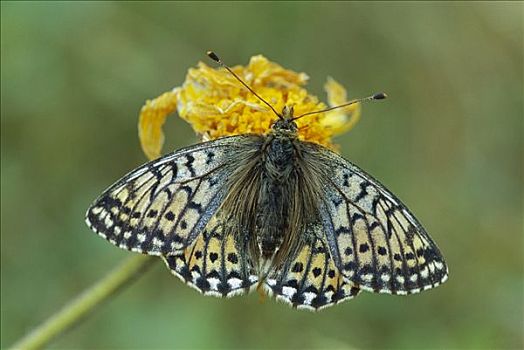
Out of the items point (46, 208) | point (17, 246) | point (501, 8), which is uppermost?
point (501, 8)

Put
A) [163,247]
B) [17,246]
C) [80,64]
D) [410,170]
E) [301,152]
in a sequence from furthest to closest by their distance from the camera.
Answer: [410,170] < [80,64] < [17,246] < [301,152] < [163,247]

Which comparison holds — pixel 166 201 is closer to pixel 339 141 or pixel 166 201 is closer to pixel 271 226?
pixel 271 226

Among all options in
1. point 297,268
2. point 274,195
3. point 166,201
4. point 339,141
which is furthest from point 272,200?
point 339,141

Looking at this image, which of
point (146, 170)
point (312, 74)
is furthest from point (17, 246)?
point (312, 74)

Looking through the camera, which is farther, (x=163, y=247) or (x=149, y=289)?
(x=149, y=289)

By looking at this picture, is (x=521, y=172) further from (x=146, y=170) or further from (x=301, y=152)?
(x=146, y=170)

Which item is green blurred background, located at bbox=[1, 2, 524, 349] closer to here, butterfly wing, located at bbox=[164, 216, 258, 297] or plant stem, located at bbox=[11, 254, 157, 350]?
plant stem, located at bbox=[11, 254, 157, 350]
